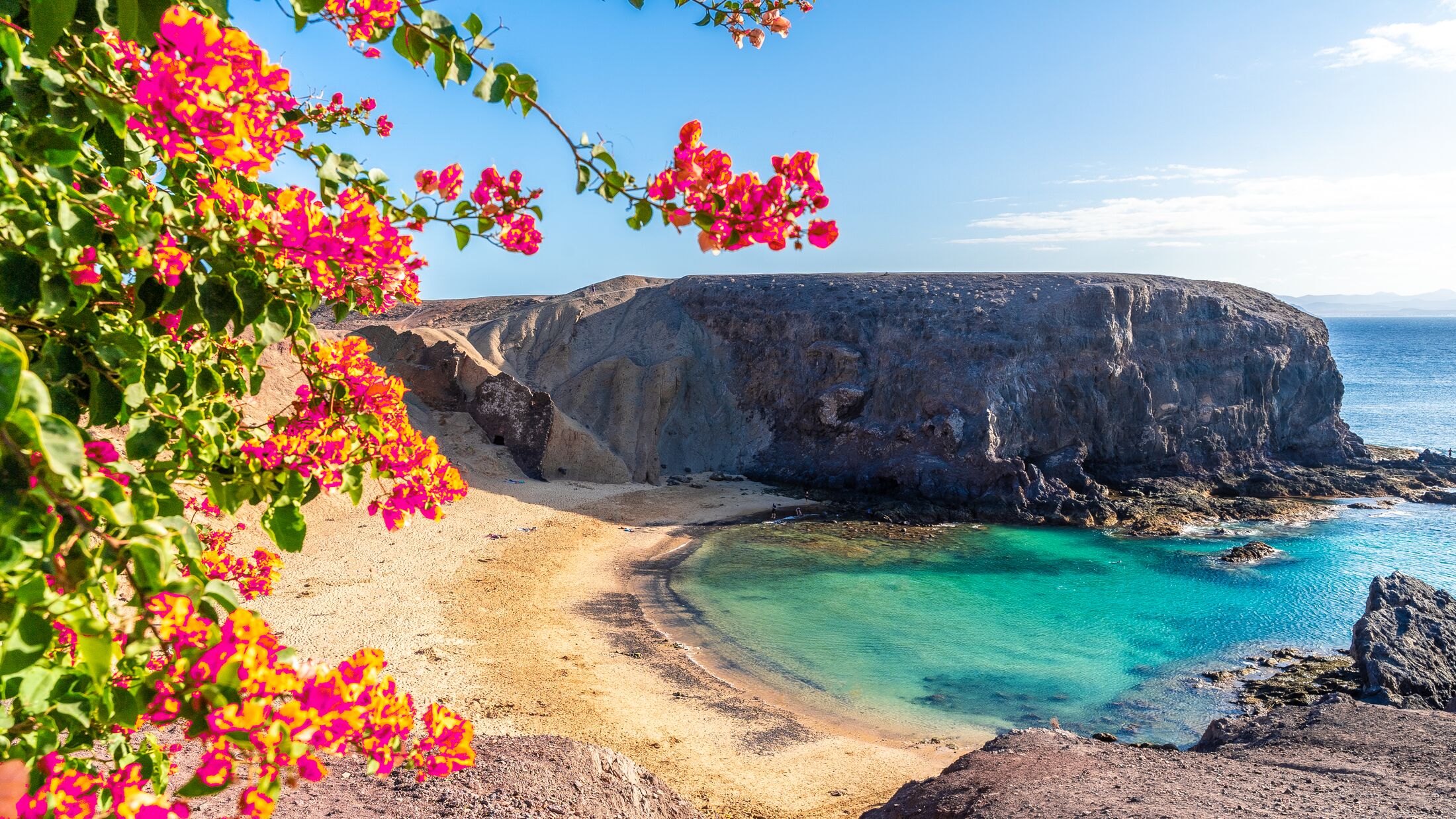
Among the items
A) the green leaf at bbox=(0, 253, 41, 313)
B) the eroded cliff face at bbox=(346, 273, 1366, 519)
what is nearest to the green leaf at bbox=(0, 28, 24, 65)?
the green leaf at bbox=(0, 253, 41, 313)

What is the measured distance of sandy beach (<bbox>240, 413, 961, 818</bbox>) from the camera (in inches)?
465

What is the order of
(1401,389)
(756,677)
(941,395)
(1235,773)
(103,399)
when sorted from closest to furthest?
1. (103,399)
2. (1235,773)
3. (756,677)
4. (941,395)
5. (1401,389)

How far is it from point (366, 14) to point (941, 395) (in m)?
31.2

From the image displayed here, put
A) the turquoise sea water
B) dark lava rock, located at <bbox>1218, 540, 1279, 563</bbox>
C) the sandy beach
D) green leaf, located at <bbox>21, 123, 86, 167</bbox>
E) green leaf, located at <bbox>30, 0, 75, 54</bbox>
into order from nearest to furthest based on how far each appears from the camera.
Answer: green leaf, located at <bbox>30, 0, 75, 54</bbox>
green leaf, located at <bbox>21, 123, 86, 167</bbox>
the sandy beach
the turquoise sea water
dark lava rock, located at <bbox>1218, 540, 1279, 563</bbox>

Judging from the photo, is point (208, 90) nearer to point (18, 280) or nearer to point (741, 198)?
point (18, 280)

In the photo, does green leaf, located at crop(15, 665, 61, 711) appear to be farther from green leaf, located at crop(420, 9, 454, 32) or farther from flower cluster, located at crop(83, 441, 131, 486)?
green leaf, located at crop(420, 9, 454, 32)

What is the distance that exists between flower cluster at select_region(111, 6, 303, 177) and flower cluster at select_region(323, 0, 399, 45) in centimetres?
68

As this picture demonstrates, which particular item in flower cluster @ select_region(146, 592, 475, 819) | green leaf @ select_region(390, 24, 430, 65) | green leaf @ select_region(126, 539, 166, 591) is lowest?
flower cluster @ select_region(146, 592, 475, 819)

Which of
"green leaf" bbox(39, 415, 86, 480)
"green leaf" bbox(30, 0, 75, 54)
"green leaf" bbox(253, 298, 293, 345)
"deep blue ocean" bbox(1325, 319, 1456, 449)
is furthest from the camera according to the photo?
"deep blue ocean" bbox(1325, 319, 1456, 449)

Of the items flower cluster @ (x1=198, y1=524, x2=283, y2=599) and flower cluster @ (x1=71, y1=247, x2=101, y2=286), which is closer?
flower cluster @ (x1=71, y1=247, x2=101, y2=286)

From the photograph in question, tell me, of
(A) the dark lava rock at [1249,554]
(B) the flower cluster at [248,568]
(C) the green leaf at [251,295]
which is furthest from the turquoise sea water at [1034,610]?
(C) the green leaf at [251,295]

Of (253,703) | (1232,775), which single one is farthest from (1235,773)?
(253,703)

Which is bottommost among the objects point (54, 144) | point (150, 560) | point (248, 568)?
point (248, 568)

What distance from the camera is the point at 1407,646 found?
49.6ft
